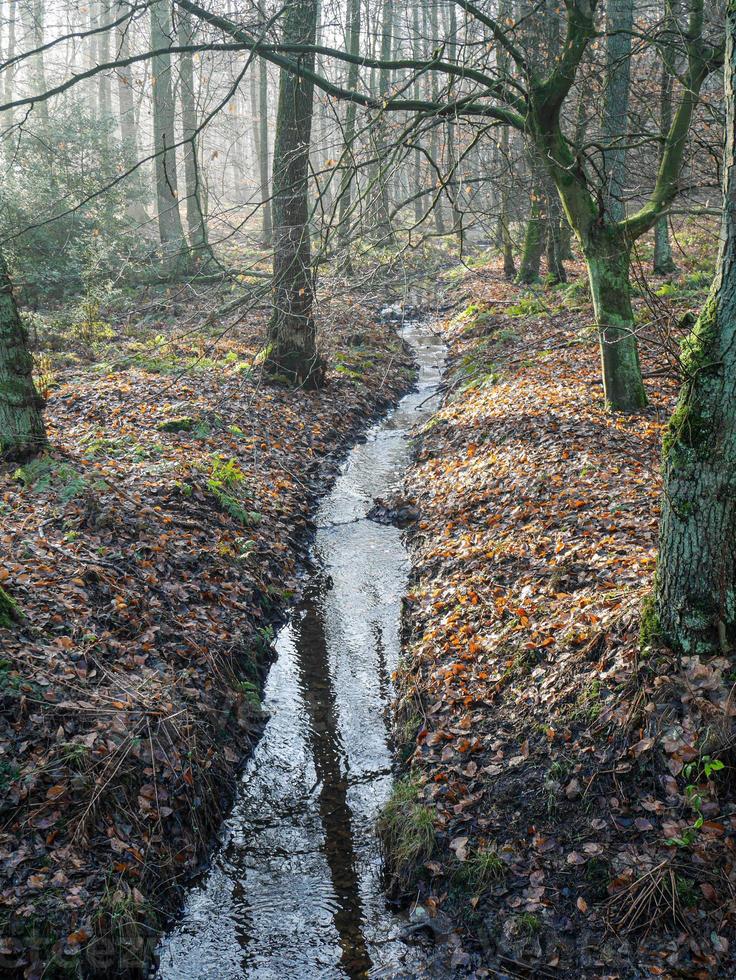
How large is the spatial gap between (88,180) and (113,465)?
11072 mm

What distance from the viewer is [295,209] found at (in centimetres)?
1187

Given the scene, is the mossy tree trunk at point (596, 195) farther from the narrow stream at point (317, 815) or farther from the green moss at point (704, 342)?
the narrow stream at point (317, 815)

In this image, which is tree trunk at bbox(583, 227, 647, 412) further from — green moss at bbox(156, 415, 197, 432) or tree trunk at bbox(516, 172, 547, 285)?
tree trunk at bbox(516, 172, 547, 285)

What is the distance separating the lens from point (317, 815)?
5.74m

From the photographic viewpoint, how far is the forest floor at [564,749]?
428 centimetres

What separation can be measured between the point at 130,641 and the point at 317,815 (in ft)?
7.24

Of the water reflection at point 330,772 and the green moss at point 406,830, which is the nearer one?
the water reflection at point 330,772

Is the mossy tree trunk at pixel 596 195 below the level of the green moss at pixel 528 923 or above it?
above

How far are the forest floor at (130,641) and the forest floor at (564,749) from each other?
65.5 inches

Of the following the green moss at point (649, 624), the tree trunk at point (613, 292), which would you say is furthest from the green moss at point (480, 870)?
the tree trunk at point (613, 292)

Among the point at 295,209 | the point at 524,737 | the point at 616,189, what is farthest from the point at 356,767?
the point at 616,189

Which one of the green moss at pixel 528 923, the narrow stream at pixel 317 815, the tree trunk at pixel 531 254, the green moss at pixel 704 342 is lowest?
the narrow stream at pixel 317 815

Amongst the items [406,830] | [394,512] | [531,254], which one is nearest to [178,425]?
[394,512]

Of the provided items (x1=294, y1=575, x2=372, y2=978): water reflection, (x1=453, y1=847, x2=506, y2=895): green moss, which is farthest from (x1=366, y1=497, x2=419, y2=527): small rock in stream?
(x1=453, y1=847, x2=506, y2=895): green moss
